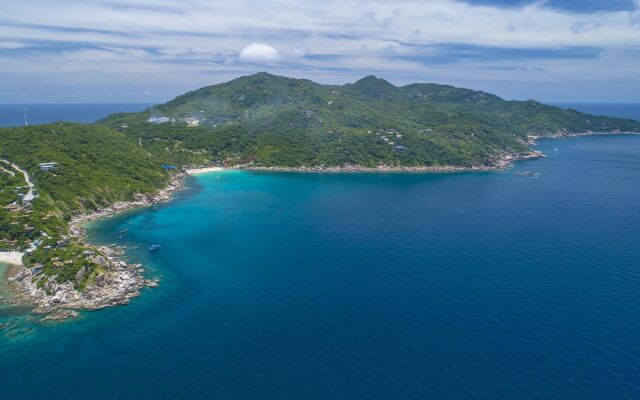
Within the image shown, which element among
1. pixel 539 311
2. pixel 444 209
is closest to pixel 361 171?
pixel 444 209

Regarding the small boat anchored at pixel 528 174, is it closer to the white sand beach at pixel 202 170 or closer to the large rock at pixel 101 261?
the white sand beach at pixel 202 170

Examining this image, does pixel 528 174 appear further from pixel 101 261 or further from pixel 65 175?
pixel 65 175

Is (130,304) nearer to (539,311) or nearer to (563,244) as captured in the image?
(539,311)

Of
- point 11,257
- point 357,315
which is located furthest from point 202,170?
point 357,315

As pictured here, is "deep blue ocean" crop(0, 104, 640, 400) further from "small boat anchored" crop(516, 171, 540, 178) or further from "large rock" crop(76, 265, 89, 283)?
"small boat anchored" crop(516, 171, 540, 178)

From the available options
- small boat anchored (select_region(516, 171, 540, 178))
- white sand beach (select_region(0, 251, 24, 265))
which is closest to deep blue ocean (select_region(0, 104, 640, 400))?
white sand beach (select_region(0, 251, 24, 265))

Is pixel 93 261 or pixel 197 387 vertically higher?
pixel 93 261

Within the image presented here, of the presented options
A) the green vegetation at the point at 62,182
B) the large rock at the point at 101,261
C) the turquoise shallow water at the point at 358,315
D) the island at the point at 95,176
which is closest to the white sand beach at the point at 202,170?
the island at the point at 95,176
